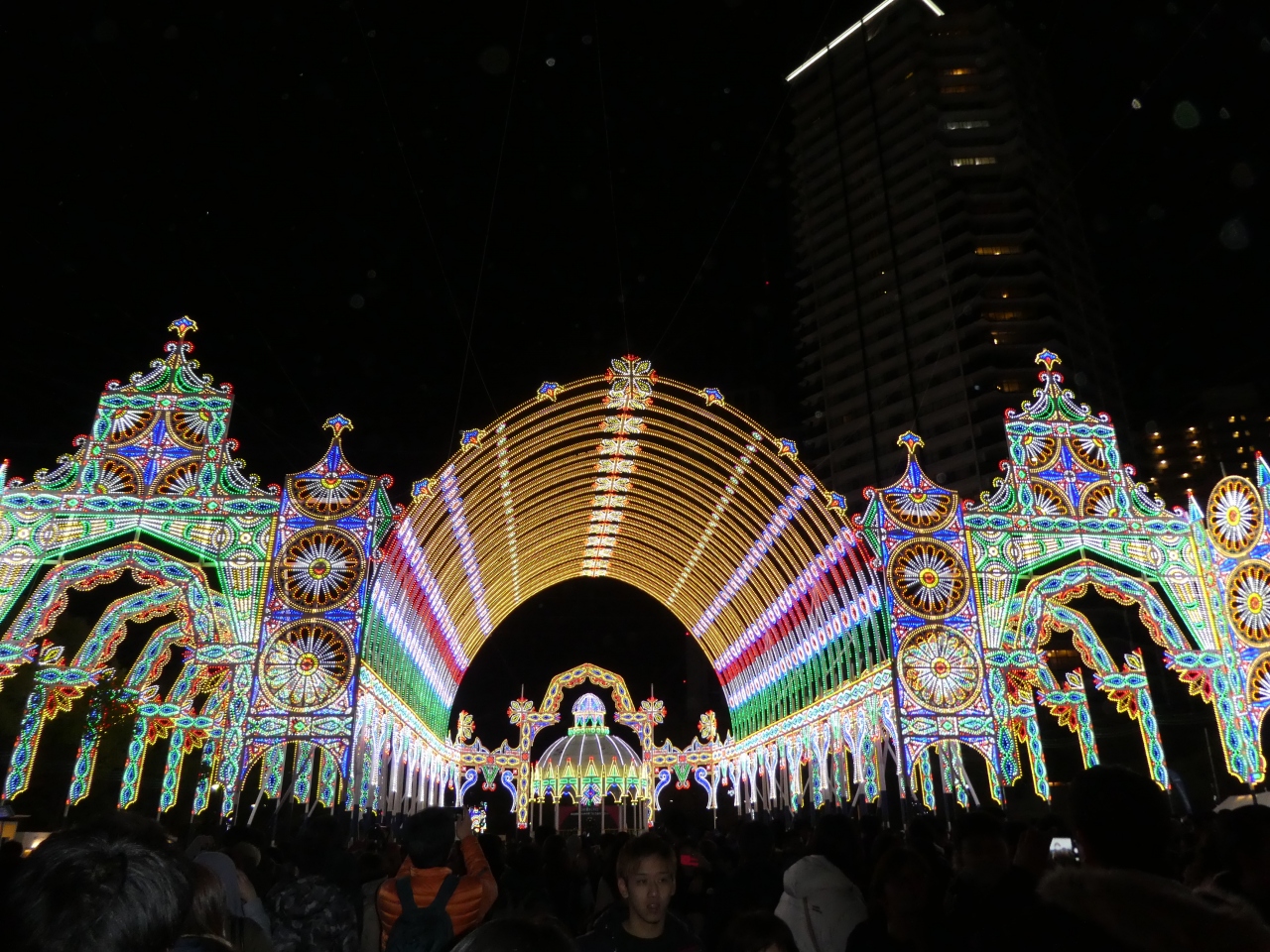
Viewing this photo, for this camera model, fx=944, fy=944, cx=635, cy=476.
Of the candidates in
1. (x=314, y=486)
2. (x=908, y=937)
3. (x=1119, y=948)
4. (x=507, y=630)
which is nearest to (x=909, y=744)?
(x=314, y=486)

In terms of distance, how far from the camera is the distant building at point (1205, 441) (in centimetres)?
7219

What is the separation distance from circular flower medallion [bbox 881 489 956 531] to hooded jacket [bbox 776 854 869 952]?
1780 centimetres

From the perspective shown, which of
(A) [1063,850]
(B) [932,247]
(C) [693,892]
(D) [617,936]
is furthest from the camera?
(B) [932,247]

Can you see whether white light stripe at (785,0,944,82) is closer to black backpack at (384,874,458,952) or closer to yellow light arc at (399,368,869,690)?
yellow light arc at (399,368,869,690)

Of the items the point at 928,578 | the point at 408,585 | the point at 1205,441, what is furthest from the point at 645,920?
the point at 1205,441

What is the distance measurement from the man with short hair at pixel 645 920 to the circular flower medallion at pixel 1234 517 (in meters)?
23.0

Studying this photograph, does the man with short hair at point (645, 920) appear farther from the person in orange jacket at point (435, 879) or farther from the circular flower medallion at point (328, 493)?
the circular flower medallion at point (328, 493)

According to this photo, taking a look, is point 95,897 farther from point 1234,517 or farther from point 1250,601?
point 1234,517

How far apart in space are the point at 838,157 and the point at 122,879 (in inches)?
3527

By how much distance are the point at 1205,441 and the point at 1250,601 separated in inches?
2453

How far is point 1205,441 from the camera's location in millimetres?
75812

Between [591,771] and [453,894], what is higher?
[591,771]

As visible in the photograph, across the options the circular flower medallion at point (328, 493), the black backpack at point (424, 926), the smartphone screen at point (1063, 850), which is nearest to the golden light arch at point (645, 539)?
the circular flower medallion at point (328, 493)

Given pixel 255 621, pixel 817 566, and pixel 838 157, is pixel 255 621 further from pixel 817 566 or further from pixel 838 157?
pixel 838 157
